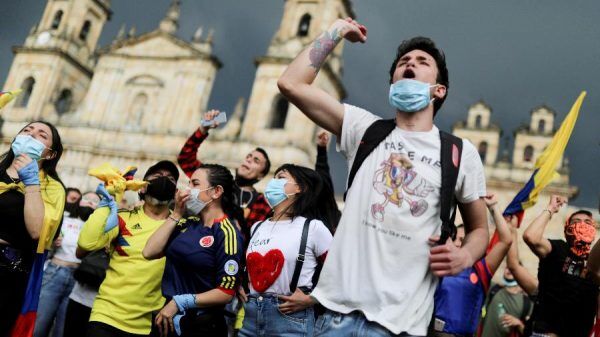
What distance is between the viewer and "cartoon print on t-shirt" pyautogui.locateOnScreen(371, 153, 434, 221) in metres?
2.22

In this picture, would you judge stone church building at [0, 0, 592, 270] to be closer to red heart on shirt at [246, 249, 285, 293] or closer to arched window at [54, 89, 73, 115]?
arched window at [54, 89, 73, 115]

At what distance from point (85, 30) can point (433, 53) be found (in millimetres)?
35842

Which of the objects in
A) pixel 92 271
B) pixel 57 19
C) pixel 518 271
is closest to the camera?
pixel 518 271

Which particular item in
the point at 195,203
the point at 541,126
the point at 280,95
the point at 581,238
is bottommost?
the point at 195,203

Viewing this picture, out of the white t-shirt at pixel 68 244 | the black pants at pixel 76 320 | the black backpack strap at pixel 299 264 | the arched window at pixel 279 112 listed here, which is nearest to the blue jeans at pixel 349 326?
the black backpack strap at pixel 299 264

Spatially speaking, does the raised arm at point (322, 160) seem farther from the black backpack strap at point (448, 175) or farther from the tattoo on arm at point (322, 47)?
the black backpack strap at point (448, 175)

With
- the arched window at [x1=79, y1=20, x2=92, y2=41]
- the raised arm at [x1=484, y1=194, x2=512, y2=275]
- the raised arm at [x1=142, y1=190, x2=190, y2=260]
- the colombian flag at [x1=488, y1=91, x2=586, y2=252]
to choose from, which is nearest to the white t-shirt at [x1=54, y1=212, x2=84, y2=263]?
the raised arm at [x1=142, y1=190, x2=190, y2=260]

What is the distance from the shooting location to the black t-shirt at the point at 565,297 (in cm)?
405

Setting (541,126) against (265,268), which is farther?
(541,126)

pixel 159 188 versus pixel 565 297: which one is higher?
pixel 159 188

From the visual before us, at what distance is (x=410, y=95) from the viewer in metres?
2.34

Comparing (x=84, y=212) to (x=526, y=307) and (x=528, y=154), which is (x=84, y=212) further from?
(x=528, y=154)

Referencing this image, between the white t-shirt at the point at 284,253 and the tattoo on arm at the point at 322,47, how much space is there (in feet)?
4.92

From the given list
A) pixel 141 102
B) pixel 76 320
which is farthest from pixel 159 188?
pixel 141 102
